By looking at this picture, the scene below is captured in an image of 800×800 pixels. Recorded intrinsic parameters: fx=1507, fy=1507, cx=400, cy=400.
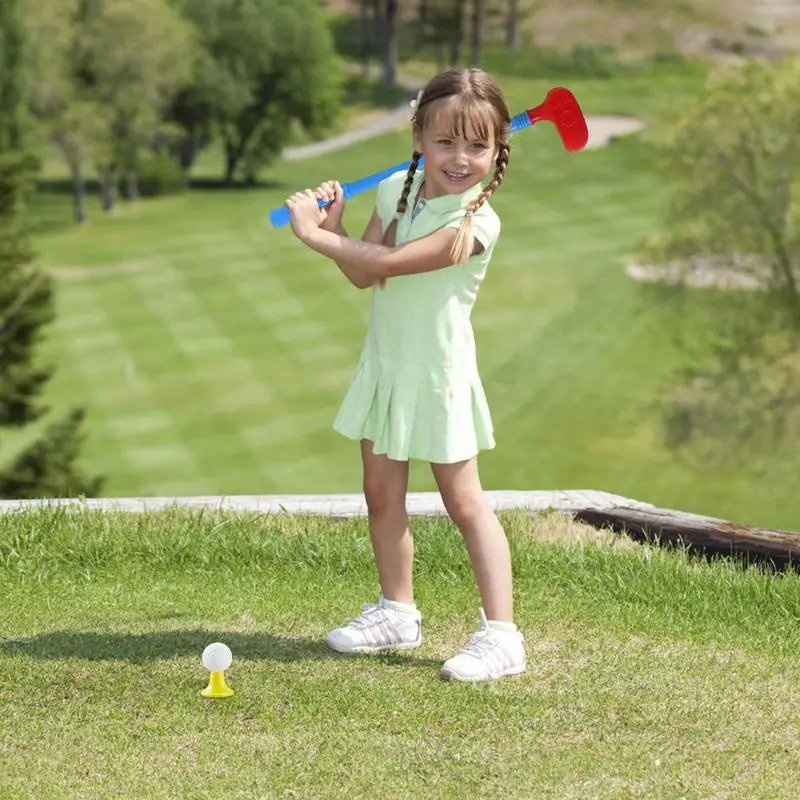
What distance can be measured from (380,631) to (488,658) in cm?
37

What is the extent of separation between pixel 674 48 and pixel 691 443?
2549cm

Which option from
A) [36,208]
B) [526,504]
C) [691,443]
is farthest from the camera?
[36,208]

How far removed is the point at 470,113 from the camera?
3846 mm

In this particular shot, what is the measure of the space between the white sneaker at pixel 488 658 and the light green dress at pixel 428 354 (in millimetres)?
486

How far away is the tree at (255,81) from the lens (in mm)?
60438

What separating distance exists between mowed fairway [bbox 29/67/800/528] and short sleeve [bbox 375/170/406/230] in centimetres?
2987

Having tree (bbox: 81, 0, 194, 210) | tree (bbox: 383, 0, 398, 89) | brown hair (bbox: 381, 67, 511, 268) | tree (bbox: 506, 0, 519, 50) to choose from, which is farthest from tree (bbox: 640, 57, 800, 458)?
brown hair (bbox: 381, 67, 511, 268)

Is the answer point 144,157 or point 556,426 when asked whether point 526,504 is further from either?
point 144,157

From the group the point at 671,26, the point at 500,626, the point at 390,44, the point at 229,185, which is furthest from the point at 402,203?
the point at 671,26

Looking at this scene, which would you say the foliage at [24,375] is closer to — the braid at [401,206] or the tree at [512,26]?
the braid at [401,206]

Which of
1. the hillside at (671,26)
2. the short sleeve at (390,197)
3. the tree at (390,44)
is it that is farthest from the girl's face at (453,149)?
the tree at (390,44)

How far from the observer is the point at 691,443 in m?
39.7

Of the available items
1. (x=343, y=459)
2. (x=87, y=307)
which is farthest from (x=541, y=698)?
(x=87, y=307)

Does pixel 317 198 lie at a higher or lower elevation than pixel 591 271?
higher
